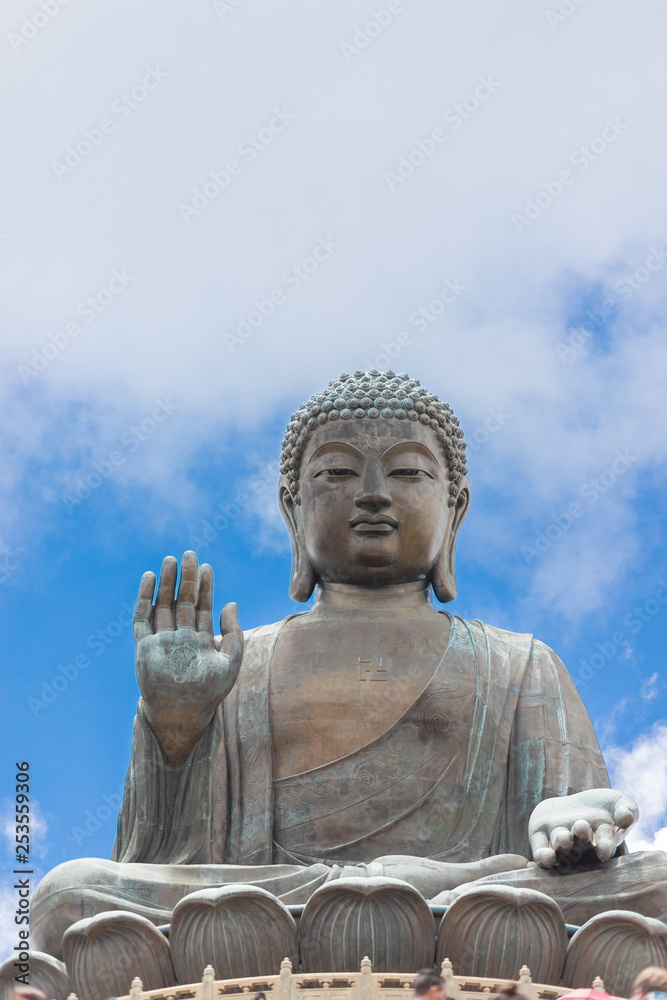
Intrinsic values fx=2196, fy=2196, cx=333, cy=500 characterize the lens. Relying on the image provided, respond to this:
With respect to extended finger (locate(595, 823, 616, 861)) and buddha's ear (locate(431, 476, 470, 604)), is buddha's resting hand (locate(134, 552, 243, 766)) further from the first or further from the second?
extended finger (locate(595, 823, 616, 861))

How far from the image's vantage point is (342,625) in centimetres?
1595

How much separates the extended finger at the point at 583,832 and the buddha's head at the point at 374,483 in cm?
328

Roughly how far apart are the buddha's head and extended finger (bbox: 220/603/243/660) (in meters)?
1.55

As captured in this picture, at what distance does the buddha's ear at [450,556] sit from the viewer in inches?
652

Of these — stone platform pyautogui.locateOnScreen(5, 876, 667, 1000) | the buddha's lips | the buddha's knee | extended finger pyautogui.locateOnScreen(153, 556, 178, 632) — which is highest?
the buddha's lips

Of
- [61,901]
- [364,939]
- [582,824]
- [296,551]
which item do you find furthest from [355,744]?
[364,939]

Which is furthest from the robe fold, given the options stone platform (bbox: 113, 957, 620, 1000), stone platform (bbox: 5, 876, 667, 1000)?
stone platform (bbox: 113, 957, 620, 1000)

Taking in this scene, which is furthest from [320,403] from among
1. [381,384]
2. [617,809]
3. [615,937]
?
[615,937]

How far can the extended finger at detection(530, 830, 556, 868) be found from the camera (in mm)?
13422

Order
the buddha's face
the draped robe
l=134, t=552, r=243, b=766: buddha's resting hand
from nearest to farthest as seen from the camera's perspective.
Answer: l=134, t=552, r=243, b=766: buddha's resting hand, the draped robe, the buddha's face

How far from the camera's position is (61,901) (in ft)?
44.3

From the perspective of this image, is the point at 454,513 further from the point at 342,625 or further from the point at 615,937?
the point at 615,937

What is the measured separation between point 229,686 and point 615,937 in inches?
Result: 128

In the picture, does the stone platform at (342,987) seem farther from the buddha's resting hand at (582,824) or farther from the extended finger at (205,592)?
the extended finger at (205,592)
